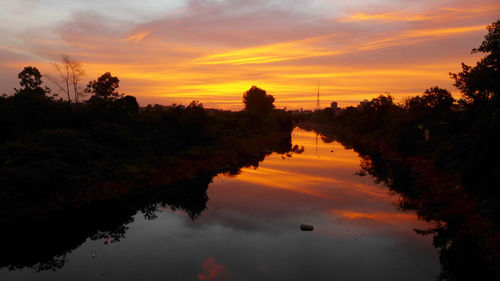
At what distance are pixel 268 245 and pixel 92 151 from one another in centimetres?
1715

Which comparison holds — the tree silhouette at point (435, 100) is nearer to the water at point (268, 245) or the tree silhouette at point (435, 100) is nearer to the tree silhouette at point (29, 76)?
the water at point (268, 245)

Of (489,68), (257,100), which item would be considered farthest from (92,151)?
(257,100)

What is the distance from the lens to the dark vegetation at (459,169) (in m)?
14.1

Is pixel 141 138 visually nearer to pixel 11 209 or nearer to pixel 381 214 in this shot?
pixel 11 209

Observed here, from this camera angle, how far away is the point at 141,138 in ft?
100

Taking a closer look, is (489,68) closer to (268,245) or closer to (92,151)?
(268,245)

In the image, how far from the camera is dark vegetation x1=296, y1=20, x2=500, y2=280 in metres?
14.1

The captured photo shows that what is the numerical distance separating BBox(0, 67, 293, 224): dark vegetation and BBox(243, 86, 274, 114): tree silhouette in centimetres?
5991

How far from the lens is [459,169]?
758 inches

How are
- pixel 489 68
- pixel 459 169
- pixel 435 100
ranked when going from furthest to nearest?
pixel 435 100 < pixel 489 68 < pixel 459 169

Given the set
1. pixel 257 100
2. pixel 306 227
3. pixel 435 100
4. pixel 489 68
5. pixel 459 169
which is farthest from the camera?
pixel 257 100

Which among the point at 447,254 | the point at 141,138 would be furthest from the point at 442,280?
the point at 141,138

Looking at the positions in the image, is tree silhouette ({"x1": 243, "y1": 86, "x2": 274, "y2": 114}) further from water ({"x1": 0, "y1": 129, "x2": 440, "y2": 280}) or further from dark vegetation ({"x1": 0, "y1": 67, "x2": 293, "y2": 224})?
water ({"x1": 0, "y1": 129, "x2": 440, "y2": 280})

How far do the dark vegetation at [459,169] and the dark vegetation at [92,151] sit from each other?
19.7 metres
